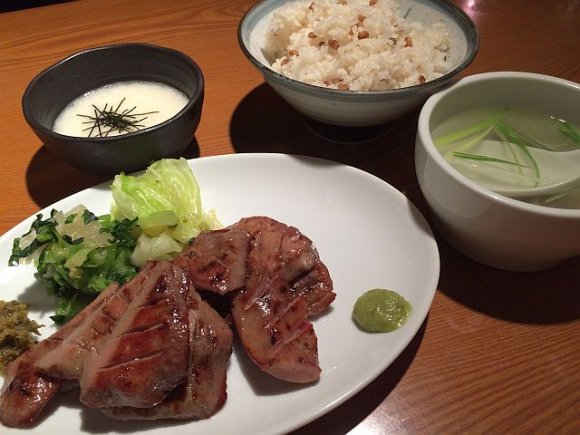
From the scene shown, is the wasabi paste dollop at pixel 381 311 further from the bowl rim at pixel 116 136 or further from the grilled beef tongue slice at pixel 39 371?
the bowl rim at pixel 116 136

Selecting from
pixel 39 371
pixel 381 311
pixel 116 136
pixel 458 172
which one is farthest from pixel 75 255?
pixel 458 172

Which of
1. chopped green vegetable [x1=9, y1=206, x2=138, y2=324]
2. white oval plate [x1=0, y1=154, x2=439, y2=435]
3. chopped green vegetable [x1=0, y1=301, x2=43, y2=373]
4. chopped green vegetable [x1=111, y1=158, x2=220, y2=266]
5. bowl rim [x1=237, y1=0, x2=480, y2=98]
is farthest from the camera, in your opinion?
bowl rim [x1=237, y1=0, x2=480, y2=98]

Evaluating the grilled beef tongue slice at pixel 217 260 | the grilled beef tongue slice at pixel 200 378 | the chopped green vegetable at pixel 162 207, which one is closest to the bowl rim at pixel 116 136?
the chopped green vegetable at pixel 162 207

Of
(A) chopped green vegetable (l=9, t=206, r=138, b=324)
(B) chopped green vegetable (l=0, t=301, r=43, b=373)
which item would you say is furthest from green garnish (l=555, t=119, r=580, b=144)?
(B) chopped green vegetable (l=0, t=301, r=43, b=373)

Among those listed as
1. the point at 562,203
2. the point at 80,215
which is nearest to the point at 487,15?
the point at 562,203

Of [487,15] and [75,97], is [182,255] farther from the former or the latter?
[487,15]

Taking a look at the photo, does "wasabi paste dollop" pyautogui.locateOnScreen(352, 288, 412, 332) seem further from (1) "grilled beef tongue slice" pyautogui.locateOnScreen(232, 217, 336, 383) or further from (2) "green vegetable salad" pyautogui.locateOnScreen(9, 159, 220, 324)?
(2) "green vegetable salad" pyautogui.locateOnScreen(9, 159, 220, 324)
